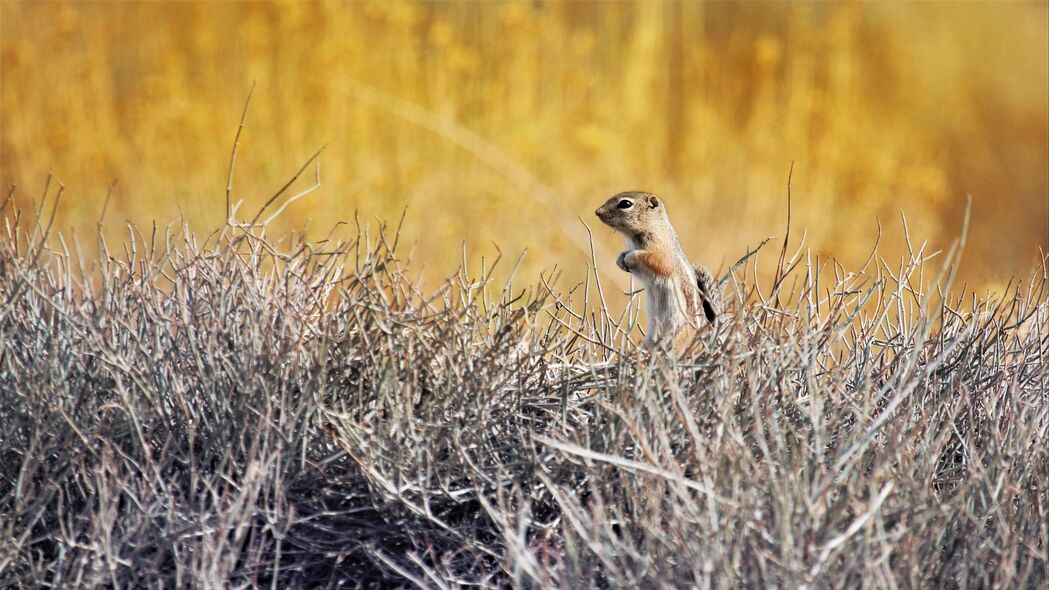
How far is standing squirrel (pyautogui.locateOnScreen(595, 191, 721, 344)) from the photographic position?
3248 millimetres

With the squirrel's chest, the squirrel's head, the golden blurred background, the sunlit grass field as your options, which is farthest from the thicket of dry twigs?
the golden blurred background

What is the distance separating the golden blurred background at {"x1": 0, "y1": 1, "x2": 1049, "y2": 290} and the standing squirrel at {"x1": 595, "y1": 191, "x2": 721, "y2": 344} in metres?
3.41

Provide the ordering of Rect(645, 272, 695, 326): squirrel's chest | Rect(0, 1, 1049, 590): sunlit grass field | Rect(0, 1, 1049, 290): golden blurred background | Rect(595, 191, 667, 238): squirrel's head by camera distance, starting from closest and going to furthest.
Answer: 1. Rect(0, 1, 1049, 590): sunlit grass field
2. Rect(645, 272, 695, 326): squirrel's chest
3. Rect(595, 191, 667, 238): squirrel's head
4. Rect(0, 1, 1049, 290): golden blurred background

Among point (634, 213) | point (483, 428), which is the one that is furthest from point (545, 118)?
point (483, 428)

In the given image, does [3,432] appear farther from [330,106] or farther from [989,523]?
[330,106]

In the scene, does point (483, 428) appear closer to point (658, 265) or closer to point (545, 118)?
point (658, 265)

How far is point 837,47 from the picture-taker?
9.40 m

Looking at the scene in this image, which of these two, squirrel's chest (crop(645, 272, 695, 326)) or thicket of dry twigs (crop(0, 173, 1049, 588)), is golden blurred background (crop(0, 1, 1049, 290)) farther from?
thicket of dry twigs (crop(0, 173, 1049, 588))

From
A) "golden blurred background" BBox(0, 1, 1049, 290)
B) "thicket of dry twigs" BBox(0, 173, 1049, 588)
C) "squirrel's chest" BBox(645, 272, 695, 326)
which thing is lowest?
"thicket of dry twigs" BBox(0, 173, 1049, 588)

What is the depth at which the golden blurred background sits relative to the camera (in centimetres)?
775

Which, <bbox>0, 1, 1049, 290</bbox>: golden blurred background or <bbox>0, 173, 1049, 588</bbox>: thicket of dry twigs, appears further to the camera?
<bbox>0, 1, 1049, 290</bbox>: golden blurred background

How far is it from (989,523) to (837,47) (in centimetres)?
741

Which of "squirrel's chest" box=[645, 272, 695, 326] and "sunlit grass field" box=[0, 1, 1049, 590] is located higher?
"squirrel's chest" box=[645, 272, 695, 326]

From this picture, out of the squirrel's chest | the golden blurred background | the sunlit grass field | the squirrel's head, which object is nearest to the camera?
the sunlit grass field
